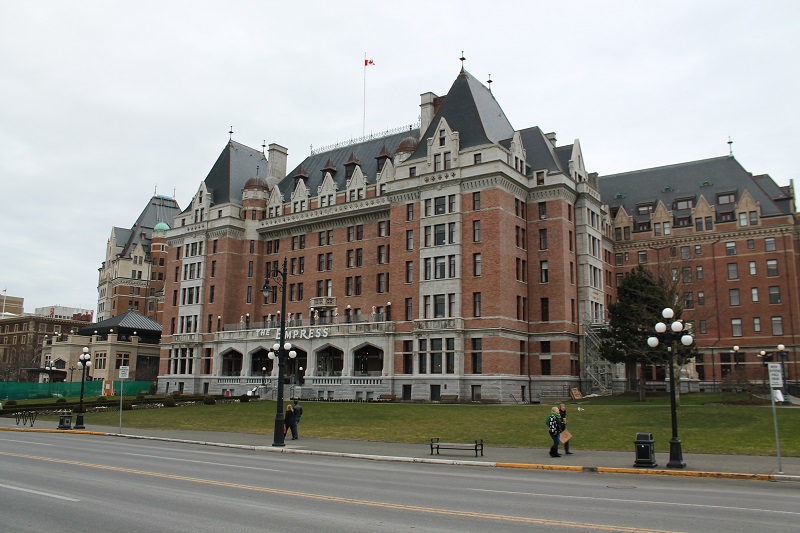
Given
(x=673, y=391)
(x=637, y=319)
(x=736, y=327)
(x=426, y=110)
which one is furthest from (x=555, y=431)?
(x=736, y=327)

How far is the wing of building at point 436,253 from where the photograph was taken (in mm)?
56750

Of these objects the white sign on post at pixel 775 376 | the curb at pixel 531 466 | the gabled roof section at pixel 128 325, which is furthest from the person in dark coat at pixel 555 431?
the gabled roof section at pixel 128 325

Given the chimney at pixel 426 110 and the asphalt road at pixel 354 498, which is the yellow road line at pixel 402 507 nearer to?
the asphalt road at pixel 354 498

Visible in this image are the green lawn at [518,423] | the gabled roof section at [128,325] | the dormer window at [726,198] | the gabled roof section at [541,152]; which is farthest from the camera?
the gabled roof section at [128,325]

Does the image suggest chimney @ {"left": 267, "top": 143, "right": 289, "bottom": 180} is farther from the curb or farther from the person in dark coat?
the person in dark coat

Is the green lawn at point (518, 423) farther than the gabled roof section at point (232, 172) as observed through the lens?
No

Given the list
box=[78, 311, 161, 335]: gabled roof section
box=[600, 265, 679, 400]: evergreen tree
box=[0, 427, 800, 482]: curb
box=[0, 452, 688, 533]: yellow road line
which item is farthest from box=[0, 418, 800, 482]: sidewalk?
box=[78, 311, 161, 335]: gabled roof section

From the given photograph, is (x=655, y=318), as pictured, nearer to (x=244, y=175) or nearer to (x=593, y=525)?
(x=593, y=525)

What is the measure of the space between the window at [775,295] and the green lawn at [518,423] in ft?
93.7

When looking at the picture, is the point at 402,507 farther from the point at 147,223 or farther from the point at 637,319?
the point at 147,223

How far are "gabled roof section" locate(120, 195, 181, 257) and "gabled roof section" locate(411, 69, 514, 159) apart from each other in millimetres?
76884

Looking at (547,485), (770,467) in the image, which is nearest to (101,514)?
(547,485)

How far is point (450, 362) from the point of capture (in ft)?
184

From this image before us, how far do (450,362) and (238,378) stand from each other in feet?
84.5
